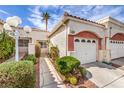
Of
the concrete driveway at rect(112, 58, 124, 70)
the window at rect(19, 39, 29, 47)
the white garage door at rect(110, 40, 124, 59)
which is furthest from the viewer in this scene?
the window at rect(19, 39, 29, 47)

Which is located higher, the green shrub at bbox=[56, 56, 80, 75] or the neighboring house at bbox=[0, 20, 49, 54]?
the neighboring house at bbox=[0, 20, 49, 54]

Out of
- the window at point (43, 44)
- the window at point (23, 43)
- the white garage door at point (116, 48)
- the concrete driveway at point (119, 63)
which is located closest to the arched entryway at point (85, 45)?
the white garage door at point (116, 48)

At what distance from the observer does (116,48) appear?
866 cm

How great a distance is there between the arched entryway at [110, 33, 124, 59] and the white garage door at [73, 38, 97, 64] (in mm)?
1648

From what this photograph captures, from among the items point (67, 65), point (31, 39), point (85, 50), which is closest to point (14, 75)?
point (67, 65)

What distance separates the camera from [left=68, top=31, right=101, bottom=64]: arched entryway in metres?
6.87

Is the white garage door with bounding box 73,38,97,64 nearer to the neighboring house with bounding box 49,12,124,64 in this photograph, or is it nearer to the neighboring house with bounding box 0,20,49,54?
the neighboring house with bounding box 49,12,124,64

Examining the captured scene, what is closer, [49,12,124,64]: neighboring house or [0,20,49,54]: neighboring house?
[49,12,124,64]: neighboring house

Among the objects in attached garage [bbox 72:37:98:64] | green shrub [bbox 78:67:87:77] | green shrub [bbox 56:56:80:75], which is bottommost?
green shrub [bbox 78:67:87:77]

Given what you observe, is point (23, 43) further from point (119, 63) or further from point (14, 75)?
point (119, 63)

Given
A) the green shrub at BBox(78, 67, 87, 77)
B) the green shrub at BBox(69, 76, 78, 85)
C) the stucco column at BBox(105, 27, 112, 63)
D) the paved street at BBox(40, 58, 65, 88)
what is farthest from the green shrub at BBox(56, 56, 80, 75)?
the stucco column at BBox(105, 27, 112, 63)

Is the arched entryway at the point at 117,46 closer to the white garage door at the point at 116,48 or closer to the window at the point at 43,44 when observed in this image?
the white garage door at the point at 116,48
